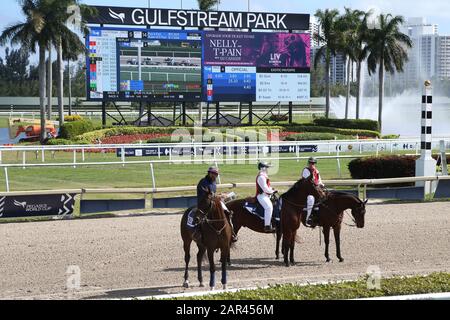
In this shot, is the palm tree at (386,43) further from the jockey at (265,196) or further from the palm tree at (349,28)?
the jockey at (265,196)

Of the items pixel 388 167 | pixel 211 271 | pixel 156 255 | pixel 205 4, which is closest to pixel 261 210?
pixel 156 255

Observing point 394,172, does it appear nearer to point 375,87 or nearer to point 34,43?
point 34,43

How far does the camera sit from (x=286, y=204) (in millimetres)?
10406

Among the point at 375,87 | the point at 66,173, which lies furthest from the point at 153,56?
the point at 375,87

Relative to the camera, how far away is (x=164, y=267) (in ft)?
33.1

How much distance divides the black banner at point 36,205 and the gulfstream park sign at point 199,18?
71.6 ft

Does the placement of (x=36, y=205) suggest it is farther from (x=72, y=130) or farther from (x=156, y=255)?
(x=72, y=130)

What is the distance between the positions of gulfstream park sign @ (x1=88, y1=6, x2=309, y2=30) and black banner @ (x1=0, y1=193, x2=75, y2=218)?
21815 millimetres

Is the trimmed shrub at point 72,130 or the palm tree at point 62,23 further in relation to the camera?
the palm tree at point 62,23

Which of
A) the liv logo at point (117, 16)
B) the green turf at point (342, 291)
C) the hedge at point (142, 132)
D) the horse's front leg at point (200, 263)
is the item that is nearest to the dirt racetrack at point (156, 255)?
the horse's front leg at point (200, 263)

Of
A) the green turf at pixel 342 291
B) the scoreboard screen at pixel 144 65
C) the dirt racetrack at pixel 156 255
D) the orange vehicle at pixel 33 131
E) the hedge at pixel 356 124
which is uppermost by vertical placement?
the scoreboard screen at pixel 144 65

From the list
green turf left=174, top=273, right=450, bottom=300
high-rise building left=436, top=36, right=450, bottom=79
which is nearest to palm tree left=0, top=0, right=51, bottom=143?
green turf left=174, top=273, right=450, bottom=300

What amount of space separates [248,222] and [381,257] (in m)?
2.17

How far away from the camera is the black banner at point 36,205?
14.4 m
